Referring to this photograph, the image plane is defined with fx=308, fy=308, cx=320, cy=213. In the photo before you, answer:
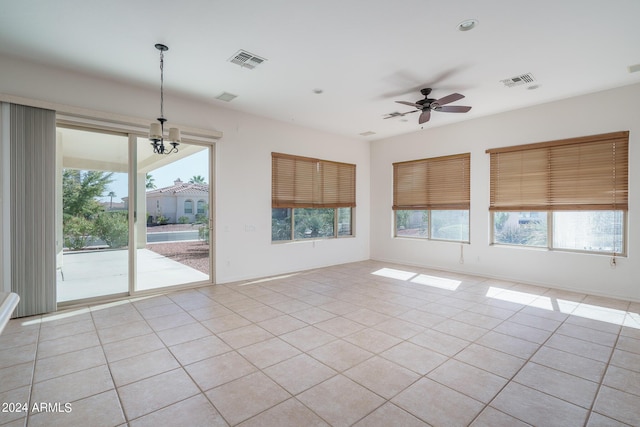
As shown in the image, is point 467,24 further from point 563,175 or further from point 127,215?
point 127,215

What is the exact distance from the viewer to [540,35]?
319 centimetres

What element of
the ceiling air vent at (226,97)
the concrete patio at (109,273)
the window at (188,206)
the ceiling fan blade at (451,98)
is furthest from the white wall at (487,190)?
the concrete patio at (109,273)

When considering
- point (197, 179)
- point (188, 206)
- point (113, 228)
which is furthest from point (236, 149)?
point (113, 228)

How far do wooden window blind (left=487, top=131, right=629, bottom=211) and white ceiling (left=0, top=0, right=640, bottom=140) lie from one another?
67 cm

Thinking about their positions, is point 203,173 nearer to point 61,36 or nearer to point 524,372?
point 61,36

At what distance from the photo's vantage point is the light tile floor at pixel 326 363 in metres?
2.06

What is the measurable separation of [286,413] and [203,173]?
4291 mm

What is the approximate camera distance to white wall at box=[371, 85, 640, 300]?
452 cm

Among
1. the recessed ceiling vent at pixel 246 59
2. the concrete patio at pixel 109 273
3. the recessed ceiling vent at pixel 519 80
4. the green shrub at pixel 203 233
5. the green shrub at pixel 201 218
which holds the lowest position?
the concrete patio at pixel 109 273

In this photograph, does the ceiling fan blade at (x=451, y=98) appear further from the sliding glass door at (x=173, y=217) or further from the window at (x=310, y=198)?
the sliding glass door at (x=173, y=217)

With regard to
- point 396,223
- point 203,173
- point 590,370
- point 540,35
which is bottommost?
point 590,370

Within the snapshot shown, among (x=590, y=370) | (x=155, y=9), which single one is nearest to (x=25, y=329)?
(x=155, y=9)

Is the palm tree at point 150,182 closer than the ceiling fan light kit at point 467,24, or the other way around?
the ceiling fan light kit at point 467,24

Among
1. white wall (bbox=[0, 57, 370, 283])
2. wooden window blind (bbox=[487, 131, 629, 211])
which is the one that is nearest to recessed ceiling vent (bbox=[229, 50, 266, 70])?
white wall (bbox=[0, 57, 370, 283])
